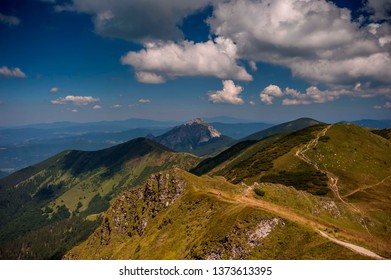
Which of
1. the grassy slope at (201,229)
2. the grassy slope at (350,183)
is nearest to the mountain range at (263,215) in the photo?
the grassy slope at (201,229)

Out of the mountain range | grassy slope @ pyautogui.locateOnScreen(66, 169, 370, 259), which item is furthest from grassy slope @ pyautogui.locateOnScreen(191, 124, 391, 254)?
grassy slope @ pyautogui.locateOnScreen(66, 169, 370, 259)

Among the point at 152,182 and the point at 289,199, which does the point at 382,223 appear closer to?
the point at 289,199

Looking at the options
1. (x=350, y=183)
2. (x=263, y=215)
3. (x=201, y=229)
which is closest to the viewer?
(x=263, y=215)

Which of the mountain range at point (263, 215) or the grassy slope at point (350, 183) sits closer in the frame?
the mountain range at point (263, 215)

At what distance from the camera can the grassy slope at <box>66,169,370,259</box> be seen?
223 ft

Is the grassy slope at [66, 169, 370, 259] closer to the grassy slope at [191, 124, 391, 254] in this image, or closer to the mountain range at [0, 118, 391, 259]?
the mountain range at [0, 118, 391, 259]

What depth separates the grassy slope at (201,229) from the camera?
67.9 m

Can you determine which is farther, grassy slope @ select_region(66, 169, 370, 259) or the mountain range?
the mountain range

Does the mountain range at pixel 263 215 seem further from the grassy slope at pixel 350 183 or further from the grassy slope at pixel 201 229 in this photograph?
the grassy slope at pixel 350 183

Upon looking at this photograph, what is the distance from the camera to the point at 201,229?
9262 cm

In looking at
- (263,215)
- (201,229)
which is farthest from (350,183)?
(263,215)

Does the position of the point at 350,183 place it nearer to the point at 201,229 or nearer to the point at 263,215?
the point at 201,229
